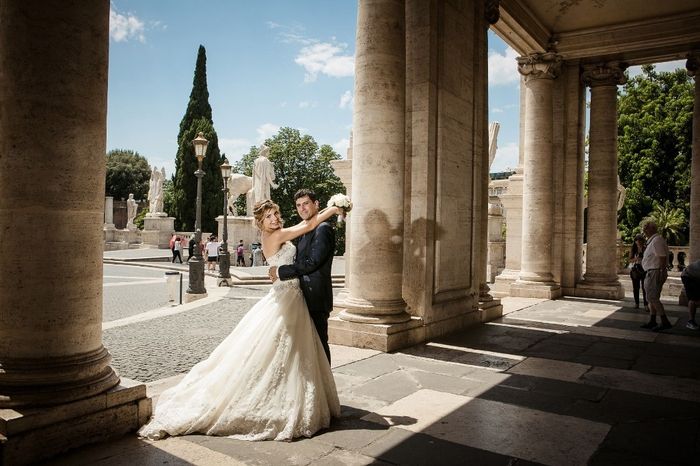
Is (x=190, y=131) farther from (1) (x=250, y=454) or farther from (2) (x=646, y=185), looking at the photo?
(1) (x=250, y=454)

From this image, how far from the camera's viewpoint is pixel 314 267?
4656mm

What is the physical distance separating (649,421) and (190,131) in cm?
5440

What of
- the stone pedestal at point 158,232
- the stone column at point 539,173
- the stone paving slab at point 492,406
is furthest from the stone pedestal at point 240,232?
Answer: the stone paving slab at point 492,406

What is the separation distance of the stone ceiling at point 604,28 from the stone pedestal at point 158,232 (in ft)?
119

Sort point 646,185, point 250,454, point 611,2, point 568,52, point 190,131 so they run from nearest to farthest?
point 250,454 → point 611,2 → point 568,52 → point 646,185 → point 190,131

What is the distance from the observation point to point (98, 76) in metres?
4.05

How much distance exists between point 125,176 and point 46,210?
76.6 metres

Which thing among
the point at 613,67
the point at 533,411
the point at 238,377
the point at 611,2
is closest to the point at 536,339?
the point at 533,411

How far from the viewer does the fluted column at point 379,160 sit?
25.1 ft

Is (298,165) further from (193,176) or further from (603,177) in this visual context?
(603,177)

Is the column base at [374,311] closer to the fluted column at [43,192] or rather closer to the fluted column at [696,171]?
the fluted column at [43,192]

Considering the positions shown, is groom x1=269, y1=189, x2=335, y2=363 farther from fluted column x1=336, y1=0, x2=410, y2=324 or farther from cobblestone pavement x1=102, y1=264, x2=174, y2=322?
cobblestone pavement x1=102, y1=264, x2=174, y2=322

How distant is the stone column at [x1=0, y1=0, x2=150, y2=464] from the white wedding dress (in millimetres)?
747

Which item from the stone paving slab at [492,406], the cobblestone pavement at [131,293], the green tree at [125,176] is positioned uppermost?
the green tree at [125,176]
